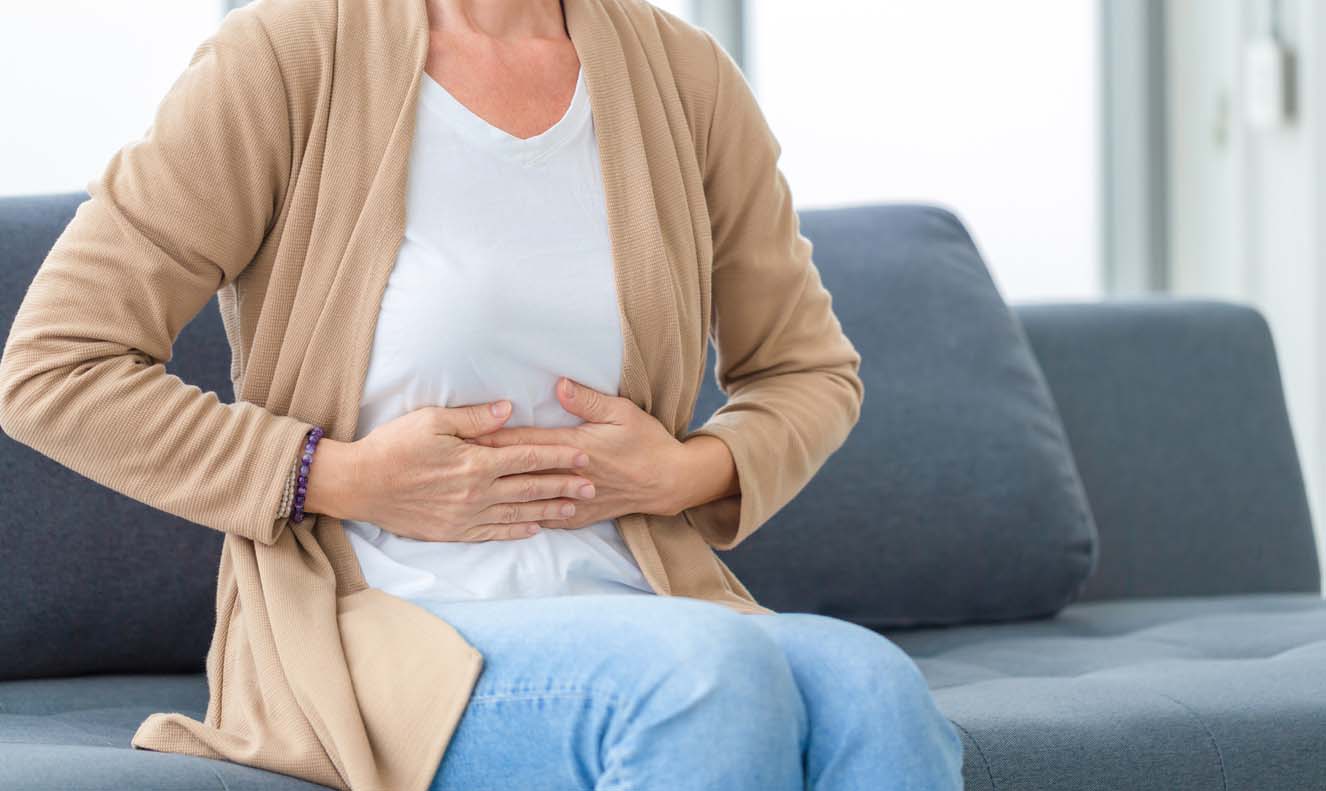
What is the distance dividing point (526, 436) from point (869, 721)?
403 mm

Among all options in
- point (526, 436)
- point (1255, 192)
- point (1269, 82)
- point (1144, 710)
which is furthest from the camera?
point (1255, 192)

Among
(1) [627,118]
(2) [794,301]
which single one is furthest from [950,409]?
(1) [627,118]

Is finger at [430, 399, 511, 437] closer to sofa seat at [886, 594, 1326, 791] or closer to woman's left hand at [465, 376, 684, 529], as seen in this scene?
woman's left hand at [465, 376, 684, 529]

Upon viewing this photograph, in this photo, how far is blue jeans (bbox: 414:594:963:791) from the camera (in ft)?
3.06

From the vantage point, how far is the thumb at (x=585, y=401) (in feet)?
4.04

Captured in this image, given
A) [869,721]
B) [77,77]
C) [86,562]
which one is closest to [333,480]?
[869,721]

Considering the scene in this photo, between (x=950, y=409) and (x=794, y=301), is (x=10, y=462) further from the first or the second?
(x=950, y=409)

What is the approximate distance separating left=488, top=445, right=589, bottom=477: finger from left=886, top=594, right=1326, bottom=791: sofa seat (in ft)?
1.40

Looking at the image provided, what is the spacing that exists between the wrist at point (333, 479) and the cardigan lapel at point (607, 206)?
0.10ft

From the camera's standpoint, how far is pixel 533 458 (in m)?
1.20


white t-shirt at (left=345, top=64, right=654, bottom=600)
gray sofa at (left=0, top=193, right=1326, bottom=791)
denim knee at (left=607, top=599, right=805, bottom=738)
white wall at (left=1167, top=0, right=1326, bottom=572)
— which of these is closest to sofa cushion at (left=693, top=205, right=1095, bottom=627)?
gray sofa at (left=0, top=193, right=1326, bottom=791)

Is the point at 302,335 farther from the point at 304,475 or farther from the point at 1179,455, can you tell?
the point at 1179,455

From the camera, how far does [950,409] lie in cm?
191

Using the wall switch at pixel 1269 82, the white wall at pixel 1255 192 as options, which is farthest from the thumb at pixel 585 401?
the wall switch at pixel 1269 82
